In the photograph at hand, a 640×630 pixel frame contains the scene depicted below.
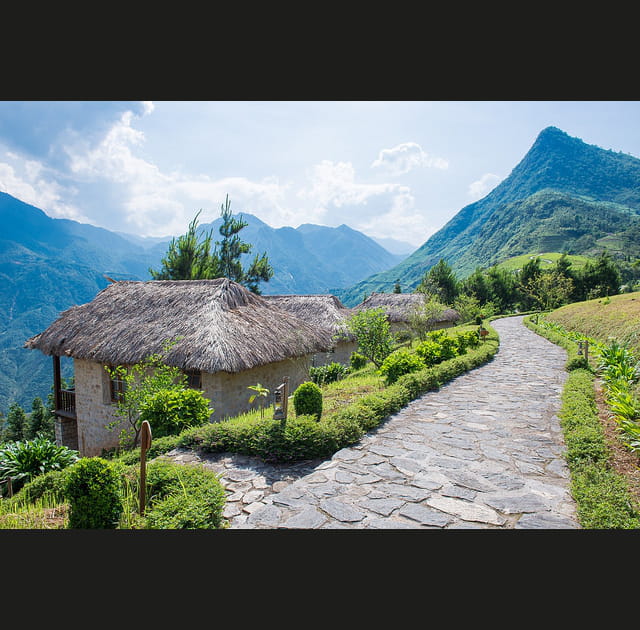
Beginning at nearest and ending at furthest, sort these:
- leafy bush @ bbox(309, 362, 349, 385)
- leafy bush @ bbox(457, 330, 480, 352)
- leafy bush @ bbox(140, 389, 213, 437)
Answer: leafy bush @ bbox(140, 389, 213, 437) < leafy bush @ bbox(309, 362, 349, 385) < leafy bush @ bbox(457, 330, 480, 352)

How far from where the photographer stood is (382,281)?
156 meters

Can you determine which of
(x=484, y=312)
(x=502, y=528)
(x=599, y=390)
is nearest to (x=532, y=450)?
(x=502, y=528)

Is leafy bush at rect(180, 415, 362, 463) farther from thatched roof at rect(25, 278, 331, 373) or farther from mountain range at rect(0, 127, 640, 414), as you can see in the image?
mountain range at rect(0, 127, 640, 414)

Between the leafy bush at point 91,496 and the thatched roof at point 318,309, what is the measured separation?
15602mm

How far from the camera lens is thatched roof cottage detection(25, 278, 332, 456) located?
10.2m

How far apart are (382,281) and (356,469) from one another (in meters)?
153

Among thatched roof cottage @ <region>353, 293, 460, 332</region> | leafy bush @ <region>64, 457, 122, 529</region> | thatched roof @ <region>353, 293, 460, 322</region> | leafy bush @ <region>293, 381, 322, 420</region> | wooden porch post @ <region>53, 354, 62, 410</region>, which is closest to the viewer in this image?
leafy bush @ <region>64, 457, 122, 529</region>

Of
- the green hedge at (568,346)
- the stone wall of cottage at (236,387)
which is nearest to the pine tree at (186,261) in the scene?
the stone wall of cottage at (236,387)

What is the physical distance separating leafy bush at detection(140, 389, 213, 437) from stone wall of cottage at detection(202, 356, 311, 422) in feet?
5.60

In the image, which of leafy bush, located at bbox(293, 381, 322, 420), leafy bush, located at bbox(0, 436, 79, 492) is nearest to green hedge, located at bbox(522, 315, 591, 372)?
leafy bush, located at bbox(293, 381, 322, 420)

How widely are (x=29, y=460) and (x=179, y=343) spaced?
463cm

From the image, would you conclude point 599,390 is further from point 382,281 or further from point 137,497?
point 382,281

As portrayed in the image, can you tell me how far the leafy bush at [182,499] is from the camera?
131 inches

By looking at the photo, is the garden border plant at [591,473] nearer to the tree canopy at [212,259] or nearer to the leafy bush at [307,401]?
the leafy bush at [307,401]
